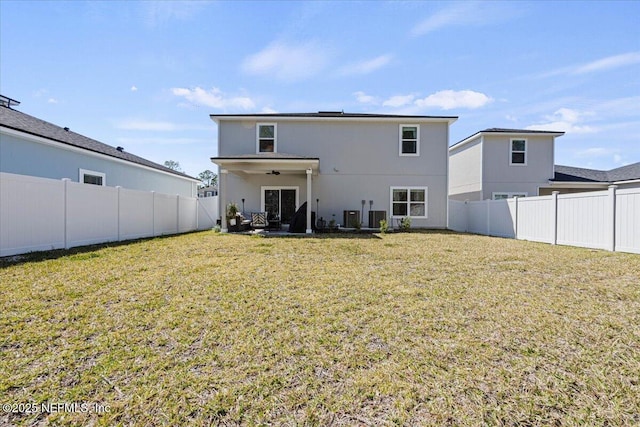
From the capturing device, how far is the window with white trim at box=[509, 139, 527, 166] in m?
16.2

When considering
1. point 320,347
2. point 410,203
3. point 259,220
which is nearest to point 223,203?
point 259,220

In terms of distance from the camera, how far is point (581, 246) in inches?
333

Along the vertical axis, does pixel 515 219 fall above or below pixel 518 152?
below

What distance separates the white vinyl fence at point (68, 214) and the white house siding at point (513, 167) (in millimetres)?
16870

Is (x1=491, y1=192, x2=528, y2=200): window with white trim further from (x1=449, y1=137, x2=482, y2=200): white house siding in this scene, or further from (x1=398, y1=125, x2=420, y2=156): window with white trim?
(x1=398, y1=125, x2=420, y2=156): window with white trim

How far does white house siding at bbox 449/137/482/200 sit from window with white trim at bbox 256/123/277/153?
38.2 feet

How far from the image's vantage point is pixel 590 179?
17.5 meters

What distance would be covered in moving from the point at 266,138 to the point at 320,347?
518 inches

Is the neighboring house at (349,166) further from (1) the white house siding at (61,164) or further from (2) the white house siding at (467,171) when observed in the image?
(1) the white house siding at (61,164)

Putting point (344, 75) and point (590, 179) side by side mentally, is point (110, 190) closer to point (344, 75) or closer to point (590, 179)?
point (344, 75)

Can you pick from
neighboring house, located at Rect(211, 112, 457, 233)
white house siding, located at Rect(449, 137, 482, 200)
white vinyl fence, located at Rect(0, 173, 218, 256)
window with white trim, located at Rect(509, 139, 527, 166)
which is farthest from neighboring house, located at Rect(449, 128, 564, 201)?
white vinyl fence, located at Rect(0, 173, 218, 256)

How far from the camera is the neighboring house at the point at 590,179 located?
53.4ft

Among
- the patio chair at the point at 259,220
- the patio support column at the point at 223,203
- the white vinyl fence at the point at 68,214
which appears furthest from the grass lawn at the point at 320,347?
the patio chair at the point at 259,220

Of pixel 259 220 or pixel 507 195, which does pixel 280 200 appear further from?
pixel 507 195
